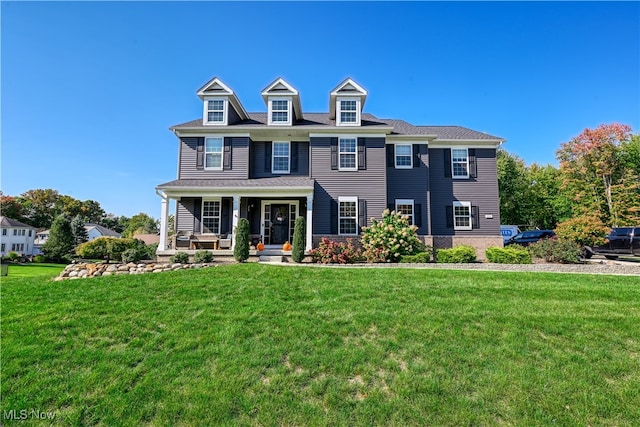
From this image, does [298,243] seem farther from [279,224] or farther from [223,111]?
[223,111]

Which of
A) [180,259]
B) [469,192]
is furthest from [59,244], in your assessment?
[469,192]

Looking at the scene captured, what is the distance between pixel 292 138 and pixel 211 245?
6.76 meters

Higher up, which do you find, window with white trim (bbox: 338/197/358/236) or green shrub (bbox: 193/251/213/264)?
window with white trim (bbox: 338/197/358/236)

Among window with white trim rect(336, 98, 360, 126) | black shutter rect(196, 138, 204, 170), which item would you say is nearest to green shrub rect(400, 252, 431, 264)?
window with white trim rect(336, 98, 360, 126)

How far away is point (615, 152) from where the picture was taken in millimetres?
25469

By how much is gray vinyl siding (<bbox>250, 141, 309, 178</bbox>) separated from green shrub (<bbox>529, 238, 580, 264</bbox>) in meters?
10.8

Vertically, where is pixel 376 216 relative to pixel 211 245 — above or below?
above

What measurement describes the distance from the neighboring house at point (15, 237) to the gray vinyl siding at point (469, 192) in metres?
47.9

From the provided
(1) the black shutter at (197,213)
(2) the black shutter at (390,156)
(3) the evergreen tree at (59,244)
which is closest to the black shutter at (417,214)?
(2) the black shutter at (390,156)

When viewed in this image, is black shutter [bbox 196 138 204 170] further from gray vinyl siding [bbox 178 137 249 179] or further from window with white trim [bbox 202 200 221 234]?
window with white trim [bbox 202 200 221 234]

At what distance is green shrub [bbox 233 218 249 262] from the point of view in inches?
458

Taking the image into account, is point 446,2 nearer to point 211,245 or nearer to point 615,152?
point 211,245

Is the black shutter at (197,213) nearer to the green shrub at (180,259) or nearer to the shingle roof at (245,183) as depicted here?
the shingle roof at (245,183)

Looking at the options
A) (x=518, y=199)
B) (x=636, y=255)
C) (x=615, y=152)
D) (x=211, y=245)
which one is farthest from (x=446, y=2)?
(x=518, y=199)
